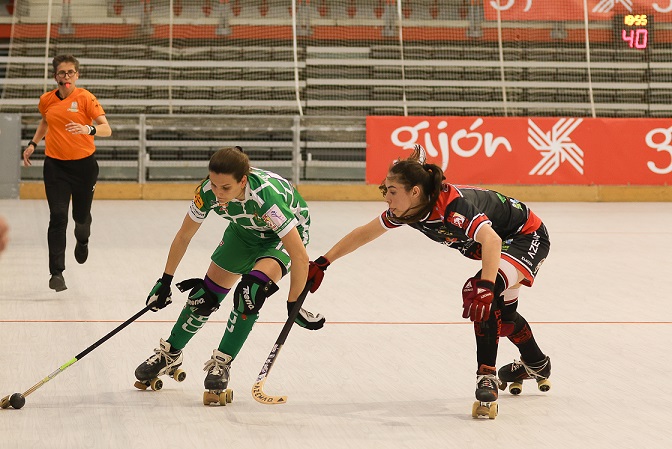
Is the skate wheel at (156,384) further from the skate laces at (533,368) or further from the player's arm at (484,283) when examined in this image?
the skate laces at (533,368)

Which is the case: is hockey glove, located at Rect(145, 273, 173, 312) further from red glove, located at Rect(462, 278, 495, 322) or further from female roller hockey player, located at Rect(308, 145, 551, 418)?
red glove, located at Rect(462, 278, 495, 322)

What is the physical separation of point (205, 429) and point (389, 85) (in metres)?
14.1

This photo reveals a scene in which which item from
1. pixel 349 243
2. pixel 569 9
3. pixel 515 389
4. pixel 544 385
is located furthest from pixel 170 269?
pixel 569 9

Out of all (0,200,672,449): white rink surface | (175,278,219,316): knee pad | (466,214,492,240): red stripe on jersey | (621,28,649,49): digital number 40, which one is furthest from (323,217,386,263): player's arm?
(621,28,649,49): digital number 40

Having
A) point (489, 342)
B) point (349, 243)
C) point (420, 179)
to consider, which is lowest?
point (489, 342)

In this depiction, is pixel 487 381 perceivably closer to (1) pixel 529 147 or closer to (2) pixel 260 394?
(2) pixel 260 394

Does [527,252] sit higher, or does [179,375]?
[527,252]

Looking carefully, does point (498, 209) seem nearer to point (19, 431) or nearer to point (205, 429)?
point (205, 429)

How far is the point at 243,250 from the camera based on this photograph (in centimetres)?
453

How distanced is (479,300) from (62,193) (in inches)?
167

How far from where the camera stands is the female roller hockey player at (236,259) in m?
4.18

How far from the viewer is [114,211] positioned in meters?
13.1

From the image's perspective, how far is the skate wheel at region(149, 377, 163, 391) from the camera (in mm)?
4488

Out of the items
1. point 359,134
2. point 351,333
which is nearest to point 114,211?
point 359,134
